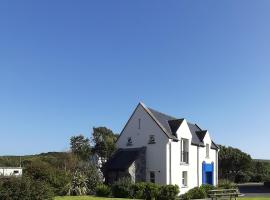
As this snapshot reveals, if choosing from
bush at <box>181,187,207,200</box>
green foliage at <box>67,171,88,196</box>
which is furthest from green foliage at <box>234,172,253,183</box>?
green foliage at <box>67,171,88,196</box>

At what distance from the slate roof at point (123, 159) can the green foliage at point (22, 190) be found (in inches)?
639

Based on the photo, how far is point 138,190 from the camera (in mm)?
32688

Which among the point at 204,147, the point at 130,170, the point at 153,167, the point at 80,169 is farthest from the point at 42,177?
the point at 204,147

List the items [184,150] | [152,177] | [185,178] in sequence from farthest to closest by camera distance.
→ [184,150], [185,178], [152,177]

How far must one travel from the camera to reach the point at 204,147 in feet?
157

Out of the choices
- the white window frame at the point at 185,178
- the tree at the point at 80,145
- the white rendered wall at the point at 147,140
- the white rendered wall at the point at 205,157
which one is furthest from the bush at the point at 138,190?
the tree at the point at 80,145

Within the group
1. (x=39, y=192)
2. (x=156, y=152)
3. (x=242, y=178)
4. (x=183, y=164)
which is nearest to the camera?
(x=39, y=192)

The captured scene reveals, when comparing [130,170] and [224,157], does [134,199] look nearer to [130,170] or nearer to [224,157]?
[130,170]

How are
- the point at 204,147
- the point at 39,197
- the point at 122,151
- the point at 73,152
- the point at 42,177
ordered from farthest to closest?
the point at 73,152 < the point at 204,147 < the point at 122,151 < the point at 42,177 < the point at 39,197

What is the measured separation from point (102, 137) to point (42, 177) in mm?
27949

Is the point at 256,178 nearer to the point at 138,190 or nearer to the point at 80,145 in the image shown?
the point at 80,145

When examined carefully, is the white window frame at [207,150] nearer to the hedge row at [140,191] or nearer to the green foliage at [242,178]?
the hedge row at [140,191]

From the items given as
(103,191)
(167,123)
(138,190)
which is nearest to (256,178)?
(167,123)

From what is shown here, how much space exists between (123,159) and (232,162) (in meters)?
46.4
